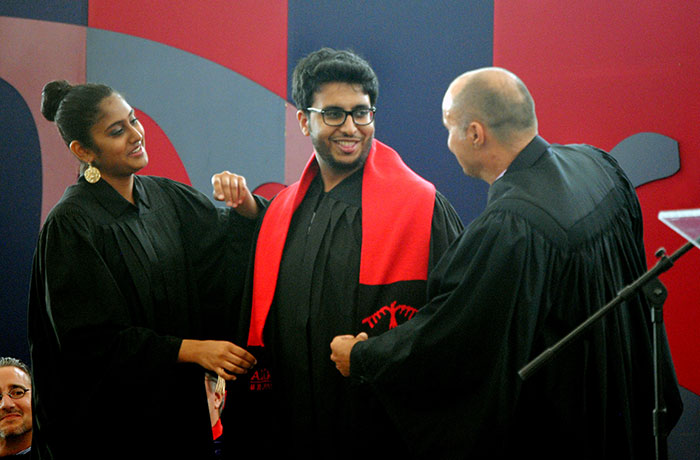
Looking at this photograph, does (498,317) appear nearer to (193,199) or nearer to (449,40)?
(193,199)

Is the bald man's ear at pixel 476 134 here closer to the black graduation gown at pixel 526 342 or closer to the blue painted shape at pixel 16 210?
the black graduation gown at pixel 526 342

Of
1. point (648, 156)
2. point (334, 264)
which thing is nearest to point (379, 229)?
point (334, 264)

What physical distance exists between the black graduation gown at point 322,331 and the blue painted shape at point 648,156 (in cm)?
129

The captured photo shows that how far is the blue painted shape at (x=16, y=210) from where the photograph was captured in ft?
11.0

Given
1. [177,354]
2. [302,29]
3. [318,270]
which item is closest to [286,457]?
[177,354]

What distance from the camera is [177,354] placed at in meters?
2.21

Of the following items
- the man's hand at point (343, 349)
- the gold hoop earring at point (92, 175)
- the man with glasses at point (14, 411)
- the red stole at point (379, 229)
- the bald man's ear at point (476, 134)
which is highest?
the bald man's ear at point (476, 134)

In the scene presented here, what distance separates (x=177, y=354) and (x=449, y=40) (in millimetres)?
1973

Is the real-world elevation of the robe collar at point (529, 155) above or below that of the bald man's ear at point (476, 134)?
below

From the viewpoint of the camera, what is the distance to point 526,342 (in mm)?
1717

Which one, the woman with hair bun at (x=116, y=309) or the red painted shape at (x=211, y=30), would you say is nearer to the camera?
the woman with hair bun at (x=116, y=309)

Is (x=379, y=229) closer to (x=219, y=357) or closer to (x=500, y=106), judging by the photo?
(x=500, y=106)

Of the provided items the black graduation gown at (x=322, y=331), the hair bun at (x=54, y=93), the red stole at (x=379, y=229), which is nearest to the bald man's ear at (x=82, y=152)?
the hair bun at (x=54, y=93)

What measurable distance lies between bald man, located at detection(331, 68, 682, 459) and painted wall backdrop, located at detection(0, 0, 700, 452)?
133cm
